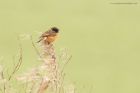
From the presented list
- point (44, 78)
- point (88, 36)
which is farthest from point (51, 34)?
point (88, 36)

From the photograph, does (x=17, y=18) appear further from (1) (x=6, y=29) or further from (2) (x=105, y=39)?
(2) (x=105, y=39)

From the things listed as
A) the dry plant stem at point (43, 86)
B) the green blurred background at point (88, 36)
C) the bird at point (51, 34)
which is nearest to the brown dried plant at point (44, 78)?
the dry plant stem at point (43, 86)

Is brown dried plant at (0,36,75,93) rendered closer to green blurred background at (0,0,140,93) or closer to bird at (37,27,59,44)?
bird at (37,27,59,44)

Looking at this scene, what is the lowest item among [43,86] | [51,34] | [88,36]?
[43,86]


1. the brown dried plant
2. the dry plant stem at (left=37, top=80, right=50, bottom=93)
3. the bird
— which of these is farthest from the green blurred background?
the dry plant stem at (left=37, top=80, right=50, bottom=93)

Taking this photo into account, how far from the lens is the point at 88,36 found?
11859 millimetres

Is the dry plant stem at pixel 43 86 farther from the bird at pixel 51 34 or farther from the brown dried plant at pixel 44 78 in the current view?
the bird at pixel 51 34

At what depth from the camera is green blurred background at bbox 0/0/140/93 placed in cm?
1022

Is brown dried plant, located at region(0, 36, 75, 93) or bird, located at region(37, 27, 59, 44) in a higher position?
bird, located at region(37, 27, 59, 44)

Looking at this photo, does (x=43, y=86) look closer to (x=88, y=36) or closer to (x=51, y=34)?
(x=51, y=34)

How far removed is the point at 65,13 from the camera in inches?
502

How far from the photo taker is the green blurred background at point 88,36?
10219mm

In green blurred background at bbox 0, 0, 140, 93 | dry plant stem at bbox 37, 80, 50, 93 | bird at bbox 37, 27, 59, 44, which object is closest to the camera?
dry plant stem at bbox 37, 80, 50, 93

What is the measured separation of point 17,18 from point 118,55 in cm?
225
